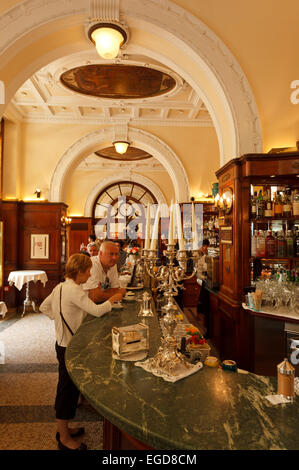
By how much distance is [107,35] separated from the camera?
3.96m

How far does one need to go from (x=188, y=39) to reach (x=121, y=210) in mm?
11498

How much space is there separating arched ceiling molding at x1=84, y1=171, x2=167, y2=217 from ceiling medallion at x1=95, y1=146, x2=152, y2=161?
1.19m

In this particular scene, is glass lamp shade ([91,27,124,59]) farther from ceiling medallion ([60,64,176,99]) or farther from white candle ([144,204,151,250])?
white candle ([144,204,151,250])

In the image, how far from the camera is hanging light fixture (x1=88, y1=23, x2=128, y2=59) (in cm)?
396

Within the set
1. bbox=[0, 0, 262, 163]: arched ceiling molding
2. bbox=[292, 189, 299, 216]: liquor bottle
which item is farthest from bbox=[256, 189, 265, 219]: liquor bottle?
bbox=[0, 0, 262, 163]: arched ceiling molding

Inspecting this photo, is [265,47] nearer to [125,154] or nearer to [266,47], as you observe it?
[266,47]

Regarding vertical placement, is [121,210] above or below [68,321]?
above

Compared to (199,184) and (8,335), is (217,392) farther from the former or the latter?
(199,184)

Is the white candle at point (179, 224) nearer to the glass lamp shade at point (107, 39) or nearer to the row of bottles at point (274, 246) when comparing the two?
the row of bottles at point (274, 246)

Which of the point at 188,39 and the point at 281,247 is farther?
the point at 281,247

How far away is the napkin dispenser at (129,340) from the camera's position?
72.1 inches

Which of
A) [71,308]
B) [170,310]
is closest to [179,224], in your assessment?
[170,310]

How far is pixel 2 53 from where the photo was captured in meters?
3.86

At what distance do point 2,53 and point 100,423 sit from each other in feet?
15.2
